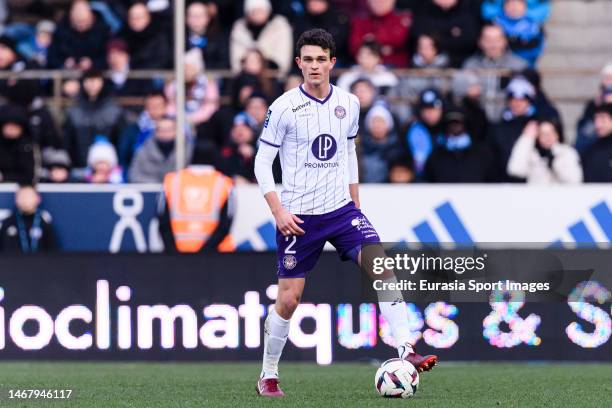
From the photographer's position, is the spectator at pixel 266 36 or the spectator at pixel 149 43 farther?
the spectator at pixel 149 43

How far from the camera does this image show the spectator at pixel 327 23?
1664 centimetres

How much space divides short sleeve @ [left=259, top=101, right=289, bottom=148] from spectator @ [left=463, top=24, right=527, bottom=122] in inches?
295

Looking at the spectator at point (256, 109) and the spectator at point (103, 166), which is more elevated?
the spectator at point (256, 109)

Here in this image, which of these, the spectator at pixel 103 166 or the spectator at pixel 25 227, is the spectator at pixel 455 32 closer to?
the spectator at pixel 103 166

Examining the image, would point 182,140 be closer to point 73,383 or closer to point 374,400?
point 73,383

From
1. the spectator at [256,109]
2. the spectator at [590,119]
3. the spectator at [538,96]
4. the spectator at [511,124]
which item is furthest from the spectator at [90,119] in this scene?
the spectator at [590,119]

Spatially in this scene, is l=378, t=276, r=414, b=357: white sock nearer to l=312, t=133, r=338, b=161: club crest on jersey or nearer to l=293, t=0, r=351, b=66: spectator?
l=312, t=133, r=338, b=161: club crest on jersey

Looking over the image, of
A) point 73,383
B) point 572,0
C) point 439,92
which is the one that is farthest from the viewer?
Result: point 572,0

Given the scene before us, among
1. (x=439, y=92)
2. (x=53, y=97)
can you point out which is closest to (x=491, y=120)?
(x=439, y=92)

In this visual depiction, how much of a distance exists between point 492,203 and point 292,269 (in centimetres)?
546

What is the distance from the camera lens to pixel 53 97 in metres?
17.1

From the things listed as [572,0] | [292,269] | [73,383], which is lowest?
[73,383]

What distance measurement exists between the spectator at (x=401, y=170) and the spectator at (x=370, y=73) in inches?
47.0

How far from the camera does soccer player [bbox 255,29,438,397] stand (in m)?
8.77
